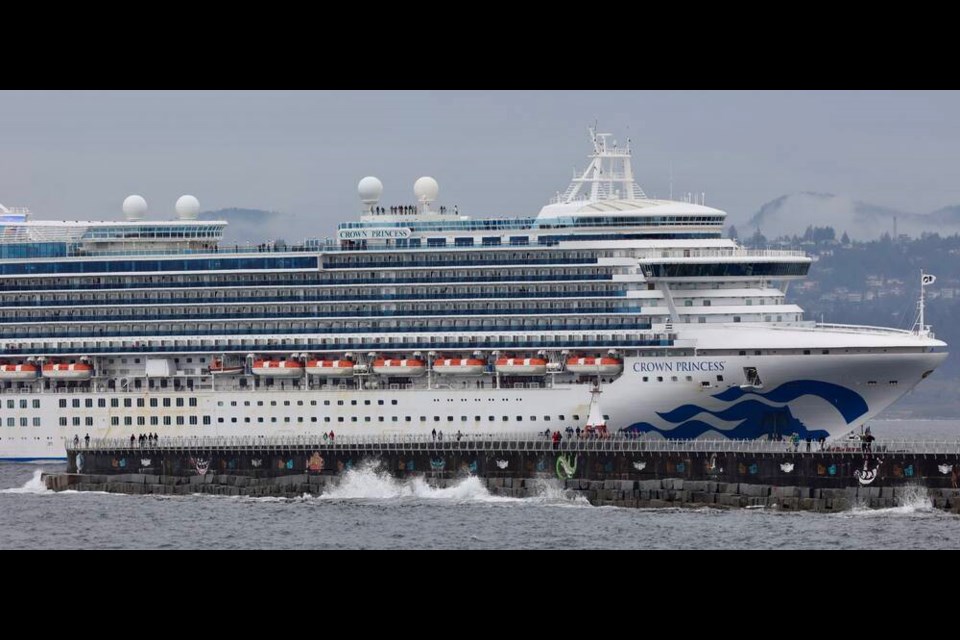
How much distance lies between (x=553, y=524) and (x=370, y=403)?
2159 cm

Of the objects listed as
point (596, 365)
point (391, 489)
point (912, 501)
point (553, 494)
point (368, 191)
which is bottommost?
point (912, 501)

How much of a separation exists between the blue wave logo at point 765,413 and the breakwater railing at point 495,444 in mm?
1953

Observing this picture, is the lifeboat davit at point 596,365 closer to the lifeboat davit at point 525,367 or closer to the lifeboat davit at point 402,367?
the lifeboat davit at point 525,367

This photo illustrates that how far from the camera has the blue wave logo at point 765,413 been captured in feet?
307

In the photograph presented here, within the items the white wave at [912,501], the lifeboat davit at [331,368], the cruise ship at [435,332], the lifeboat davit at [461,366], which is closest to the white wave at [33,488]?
the cruise ship at [435,332]

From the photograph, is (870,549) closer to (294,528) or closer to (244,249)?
(294,528)

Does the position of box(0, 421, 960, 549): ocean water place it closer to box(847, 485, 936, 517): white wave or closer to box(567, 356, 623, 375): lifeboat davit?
box(847, 485, 936, 517): white wave

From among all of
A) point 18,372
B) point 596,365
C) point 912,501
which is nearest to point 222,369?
point 18,372

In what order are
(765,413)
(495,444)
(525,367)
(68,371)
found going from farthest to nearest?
A: (68,371)
(525,367)
(765,413)
(495,444)

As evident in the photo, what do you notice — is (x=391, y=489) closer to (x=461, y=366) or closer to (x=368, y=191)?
(x=461, y=366)

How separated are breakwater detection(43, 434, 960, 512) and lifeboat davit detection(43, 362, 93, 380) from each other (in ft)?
15.2

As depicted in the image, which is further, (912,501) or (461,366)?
(461,366)

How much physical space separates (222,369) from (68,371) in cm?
770

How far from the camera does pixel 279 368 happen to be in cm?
9988
